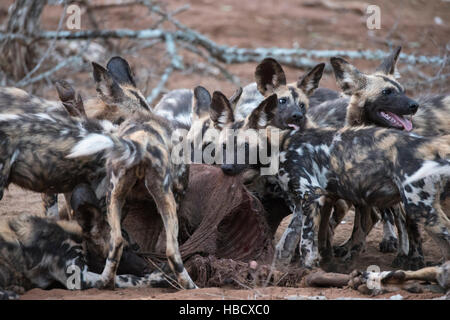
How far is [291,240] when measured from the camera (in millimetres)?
4590

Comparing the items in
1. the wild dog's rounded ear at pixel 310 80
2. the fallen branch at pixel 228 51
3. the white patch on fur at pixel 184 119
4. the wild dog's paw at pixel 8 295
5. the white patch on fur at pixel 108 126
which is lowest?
the wild dog's paw at pixel 8 295

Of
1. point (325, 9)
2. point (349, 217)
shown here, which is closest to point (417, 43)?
point (325, 9)

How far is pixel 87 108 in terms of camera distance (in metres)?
5.07

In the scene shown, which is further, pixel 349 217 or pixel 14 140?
pixel 349 217

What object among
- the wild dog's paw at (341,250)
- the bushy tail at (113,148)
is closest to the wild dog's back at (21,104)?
the bushy tail at (113,148)

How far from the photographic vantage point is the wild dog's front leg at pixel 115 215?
3.79 metres

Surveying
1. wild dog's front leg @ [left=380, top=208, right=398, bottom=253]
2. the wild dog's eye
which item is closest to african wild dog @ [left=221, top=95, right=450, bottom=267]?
wild dog's front leg @ [left=380, top=208, right=398, bottom=253]

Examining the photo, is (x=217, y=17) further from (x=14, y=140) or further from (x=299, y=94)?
(x=14, y=140)

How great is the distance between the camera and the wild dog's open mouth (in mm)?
4941

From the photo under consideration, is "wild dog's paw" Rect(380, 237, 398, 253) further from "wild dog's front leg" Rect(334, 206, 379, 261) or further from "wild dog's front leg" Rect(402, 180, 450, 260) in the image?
"wild dog's front leg" Rect(402, 180, 450, 260)

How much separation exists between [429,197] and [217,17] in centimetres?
989

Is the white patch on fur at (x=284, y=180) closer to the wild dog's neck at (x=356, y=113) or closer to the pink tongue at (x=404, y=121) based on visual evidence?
the wild dog's neck at (x=356, y=113)
